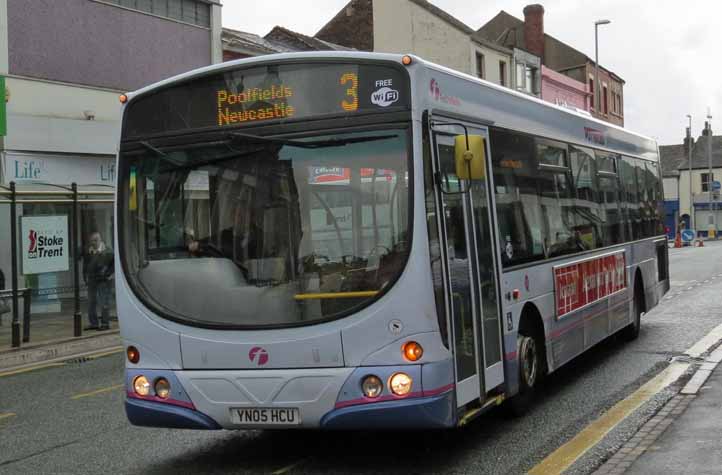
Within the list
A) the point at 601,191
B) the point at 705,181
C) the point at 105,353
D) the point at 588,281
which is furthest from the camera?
the point at 705,181

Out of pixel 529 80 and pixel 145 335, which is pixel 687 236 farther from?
pixel 145 335

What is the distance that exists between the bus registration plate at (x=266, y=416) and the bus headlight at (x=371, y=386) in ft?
1.57

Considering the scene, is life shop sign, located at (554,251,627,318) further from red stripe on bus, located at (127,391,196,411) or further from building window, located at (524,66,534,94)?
building window, located at (524,66,534,94)

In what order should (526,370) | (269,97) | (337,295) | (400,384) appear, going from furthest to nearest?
(526,370)
(269,97)
(337,295)
(400,384)

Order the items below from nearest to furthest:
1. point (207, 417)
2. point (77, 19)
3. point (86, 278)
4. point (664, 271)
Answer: point (207, 417) < point (664, 271) < point (86, 278) < point (77, 19)

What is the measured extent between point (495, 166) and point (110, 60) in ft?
56.4

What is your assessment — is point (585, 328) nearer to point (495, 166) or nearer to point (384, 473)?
point (495, 166)

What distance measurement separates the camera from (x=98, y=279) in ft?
55.7

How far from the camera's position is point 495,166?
795 cm

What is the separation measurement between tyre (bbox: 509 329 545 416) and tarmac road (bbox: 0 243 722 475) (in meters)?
0.15

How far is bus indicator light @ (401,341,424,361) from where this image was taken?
6.23 m

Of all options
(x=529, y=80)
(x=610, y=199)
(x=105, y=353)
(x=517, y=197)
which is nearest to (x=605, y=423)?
(x=517, y=197)

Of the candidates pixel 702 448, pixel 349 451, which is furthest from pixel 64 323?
pixel 702 448

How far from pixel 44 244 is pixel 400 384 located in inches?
439
